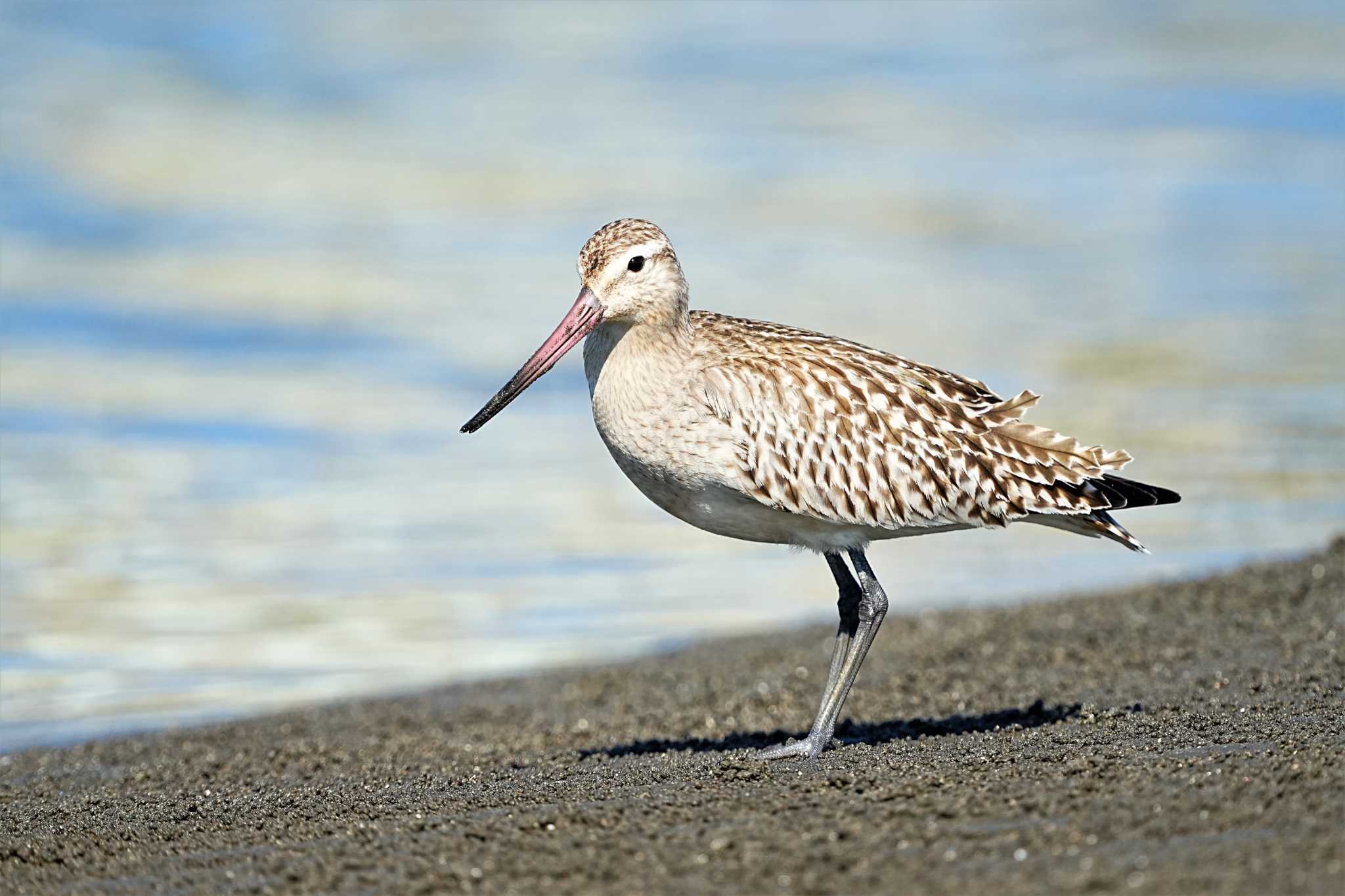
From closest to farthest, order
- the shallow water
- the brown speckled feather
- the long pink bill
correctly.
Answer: the brown speckled feather, the long pink bill, the shallow water

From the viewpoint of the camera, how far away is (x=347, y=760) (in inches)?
311

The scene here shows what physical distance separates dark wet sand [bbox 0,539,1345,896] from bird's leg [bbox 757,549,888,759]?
0.18 m

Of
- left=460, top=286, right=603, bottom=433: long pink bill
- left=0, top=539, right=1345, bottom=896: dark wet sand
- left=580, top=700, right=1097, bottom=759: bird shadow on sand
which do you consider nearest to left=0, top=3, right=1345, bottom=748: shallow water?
left=0, top=539, right=1345, bottom=896: dark wet sand

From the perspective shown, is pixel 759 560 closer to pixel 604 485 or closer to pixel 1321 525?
pixel 604 485

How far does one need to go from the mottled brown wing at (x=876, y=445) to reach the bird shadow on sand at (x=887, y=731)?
32.4 inches

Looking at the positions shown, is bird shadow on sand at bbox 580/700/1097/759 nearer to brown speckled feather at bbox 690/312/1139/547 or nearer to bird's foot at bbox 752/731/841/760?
bird's foot at bbox 752/731/841/760

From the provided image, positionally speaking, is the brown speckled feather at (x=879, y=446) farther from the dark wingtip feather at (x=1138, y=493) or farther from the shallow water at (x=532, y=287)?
the shallow water at (x=532, y=287)

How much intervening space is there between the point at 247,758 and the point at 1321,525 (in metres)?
8.03

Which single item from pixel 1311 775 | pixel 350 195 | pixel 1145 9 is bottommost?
pixel 1311 775

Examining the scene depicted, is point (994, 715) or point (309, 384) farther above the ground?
point (309, 384)

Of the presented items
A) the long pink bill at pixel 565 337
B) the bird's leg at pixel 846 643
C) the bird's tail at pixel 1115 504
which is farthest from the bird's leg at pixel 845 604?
the long pink bill at pixel 565 337

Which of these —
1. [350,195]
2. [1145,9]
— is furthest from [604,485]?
[1145,9]

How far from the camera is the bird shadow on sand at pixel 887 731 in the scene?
740cm

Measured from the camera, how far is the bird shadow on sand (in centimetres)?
740
